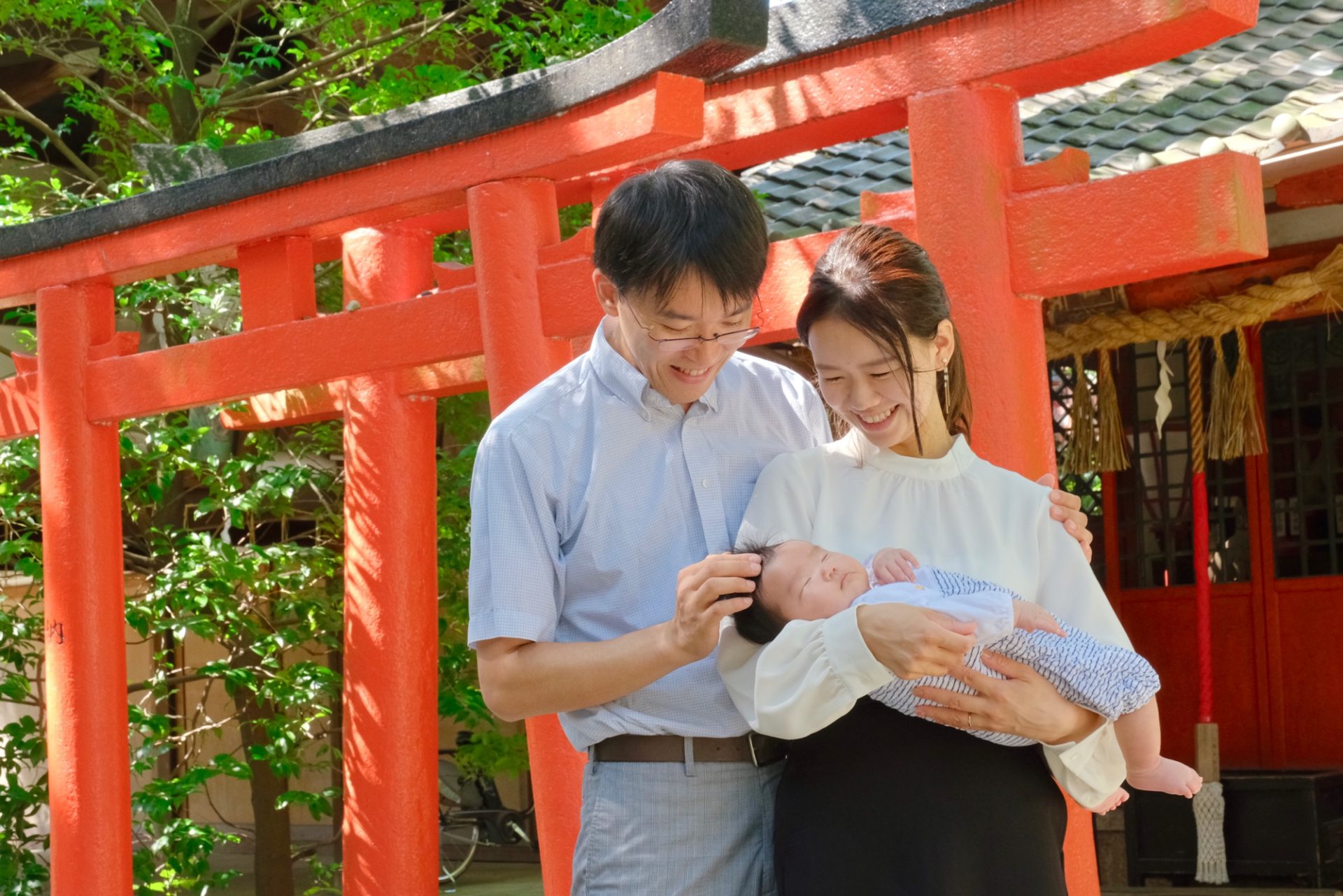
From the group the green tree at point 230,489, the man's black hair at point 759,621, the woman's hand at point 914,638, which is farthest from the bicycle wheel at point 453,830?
the woman's hand at point 914,638

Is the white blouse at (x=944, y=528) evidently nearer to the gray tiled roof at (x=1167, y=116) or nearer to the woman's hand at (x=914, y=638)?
the woman's hand at (x=914, y=638)

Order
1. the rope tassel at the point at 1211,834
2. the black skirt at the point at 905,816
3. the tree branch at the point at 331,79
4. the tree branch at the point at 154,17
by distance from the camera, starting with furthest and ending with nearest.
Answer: the tree branch at the point at 154,17
the tree branch at the point at 331,79
the rope tassel at the point at 1211,834
the black skirt at the point at 905,816

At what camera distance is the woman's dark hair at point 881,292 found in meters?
2.17

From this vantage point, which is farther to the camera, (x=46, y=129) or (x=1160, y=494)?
(x=46, y=129)

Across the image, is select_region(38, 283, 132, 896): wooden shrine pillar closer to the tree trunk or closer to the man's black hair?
the tree trunk

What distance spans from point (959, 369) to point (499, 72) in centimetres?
522

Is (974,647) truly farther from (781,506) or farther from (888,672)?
(781,506)

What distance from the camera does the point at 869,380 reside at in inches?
86.1

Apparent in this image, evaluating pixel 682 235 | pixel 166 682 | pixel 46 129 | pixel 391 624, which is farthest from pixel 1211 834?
pixel 46 129

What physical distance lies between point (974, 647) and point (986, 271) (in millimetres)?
1229

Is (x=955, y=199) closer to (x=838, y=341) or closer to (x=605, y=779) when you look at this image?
(x=838, y=341)

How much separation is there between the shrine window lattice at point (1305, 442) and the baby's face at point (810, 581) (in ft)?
17.1

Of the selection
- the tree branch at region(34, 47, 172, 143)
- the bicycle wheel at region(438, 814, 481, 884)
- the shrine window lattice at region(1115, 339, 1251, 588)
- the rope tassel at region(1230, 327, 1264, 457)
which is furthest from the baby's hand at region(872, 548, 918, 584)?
the bicycle wheel at region(438, 814, 481, 884)

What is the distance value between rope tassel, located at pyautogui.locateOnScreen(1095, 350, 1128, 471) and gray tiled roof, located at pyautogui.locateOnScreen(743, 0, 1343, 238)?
156cm
